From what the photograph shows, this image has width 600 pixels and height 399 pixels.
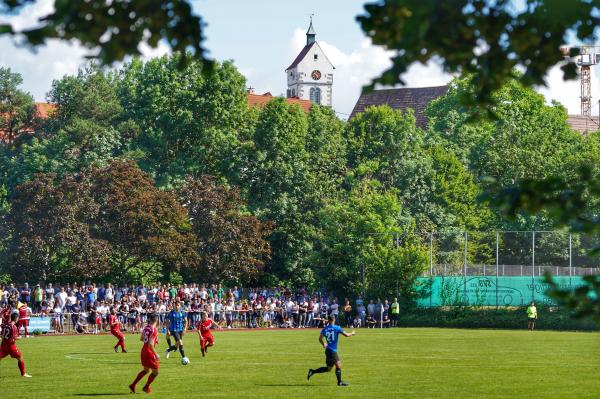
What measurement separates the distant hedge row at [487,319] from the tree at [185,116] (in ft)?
76.5

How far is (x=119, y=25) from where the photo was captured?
696 centimetres

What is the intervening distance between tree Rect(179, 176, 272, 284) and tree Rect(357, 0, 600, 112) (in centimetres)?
6310

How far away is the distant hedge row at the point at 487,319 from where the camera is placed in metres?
61.4

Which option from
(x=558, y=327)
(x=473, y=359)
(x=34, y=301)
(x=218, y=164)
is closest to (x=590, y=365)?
(x=473, y=359)

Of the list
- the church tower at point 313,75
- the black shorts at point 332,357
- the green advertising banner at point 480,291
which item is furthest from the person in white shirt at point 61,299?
the church tower at point 313,75

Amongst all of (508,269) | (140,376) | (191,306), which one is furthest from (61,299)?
(140,376)

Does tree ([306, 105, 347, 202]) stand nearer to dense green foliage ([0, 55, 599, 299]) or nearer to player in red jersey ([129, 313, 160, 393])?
dense green foliage ([0, 55, 599, 299])

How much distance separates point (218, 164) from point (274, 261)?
374 inches

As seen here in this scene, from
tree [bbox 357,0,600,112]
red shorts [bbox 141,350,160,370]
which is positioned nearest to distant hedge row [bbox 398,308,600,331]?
red shorts [bbox 141,350,160,370]

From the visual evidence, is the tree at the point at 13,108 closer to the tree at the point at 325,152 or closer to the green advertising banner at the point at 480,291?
the tree at the point at 325,152

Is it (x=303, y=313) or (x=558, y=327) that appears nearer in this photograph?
(x=558, y=327)

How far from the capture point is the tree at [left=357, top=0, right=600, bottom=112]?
23.2 ft

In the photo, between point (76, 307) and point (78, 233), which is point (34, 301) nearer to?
point (76, 307)

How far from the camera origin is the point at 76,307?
55750mm
